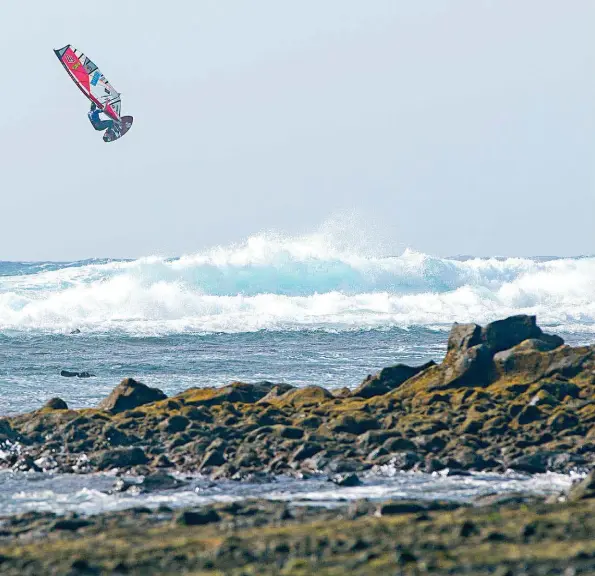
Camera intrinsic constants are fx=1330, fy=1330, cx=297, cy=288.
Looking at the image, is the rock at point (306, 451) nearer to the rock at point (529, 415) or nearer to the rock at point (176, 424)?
the rock at point (176, 424)

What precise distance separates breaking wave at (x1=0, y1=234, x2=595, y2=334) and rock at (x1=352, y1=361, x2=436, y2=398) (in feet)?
123

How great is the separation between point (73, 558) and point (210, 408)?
1557cm

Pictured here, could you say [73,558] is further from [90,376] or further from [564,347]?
[90,376]

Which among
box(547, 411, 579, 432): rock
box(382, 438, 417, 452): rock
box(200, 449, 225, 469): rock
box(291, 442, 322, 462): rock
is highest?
box(547, 411, 579, 432): rock

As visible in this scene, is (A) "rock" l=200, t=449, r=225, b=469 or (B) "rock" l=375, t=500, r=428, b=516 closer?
(B) "rock" l=375, t=500, r=428, b=516

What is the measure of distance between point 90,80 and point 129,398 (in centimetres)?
2496

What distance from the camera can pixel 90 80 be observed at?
56562 mm

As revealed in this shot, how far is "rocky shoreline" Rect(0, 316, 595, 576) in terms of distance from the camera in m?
18.0

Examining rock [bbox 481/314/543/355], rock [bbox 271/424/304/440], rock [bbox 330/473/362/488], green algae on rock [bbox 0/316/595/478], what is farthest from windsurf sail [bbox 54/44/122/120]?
rock [bbox 330/473/362/488]

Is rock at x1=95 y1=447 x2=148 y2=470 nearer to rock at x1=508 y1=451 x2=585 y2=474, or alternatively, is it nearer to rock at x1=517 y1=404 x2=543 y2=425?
rock at x1=508 y1=451 x2=585 y2=474

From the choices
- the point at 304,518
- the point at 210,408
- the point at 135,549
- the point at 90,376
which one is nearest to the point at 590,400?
the point at 210,408

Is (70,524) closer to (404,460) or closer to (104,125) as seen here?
(404,460)

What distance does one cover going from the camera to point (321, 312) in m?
89.6

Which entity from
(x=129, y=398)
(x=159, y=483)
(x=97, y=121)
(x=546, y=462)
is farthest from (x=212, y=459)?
(x=97, y=121)
